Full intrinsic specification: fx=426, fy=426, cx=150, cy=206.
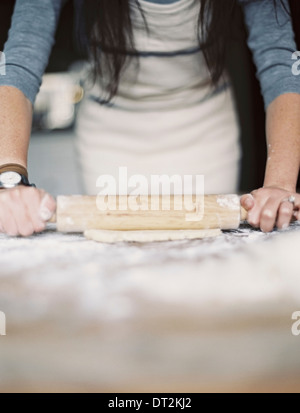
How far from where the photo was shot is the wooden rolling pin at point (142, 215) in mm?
594

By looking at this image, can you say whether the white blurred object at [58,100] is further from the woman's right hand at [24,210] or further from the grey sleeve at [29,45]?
the woman's right hand at [24,210]

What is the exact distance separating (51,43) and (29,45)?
2.4 inches

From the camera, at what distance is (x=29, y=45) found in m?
0.74

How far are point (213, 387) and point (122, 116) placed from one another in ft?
2.65

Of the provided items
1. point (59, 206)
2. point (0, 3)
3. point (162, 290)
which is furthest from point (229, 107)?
point (0, 3)

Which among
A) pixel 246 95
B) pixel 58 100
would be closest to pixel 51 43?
pixel 246 95

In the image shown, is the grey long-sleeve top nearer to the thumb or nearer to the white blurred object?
the thumb

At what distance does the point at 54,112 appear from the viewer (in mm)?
3094

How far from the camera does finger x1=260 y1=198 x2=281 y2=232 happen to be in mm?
594

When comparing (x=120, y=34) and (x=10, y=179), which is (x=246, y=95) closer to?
(x=120, y=34)

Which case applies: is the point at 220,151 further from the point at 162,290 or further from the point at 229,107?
the point at 162,290

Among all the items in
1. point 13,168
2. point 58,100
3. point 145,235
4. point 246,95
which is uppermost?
point 58,100

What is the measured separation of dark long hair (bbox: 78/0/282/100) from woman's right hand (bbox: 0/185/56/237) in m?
0.45

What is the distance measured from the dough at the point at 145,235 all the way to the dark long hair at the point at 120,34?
0.49 meters
